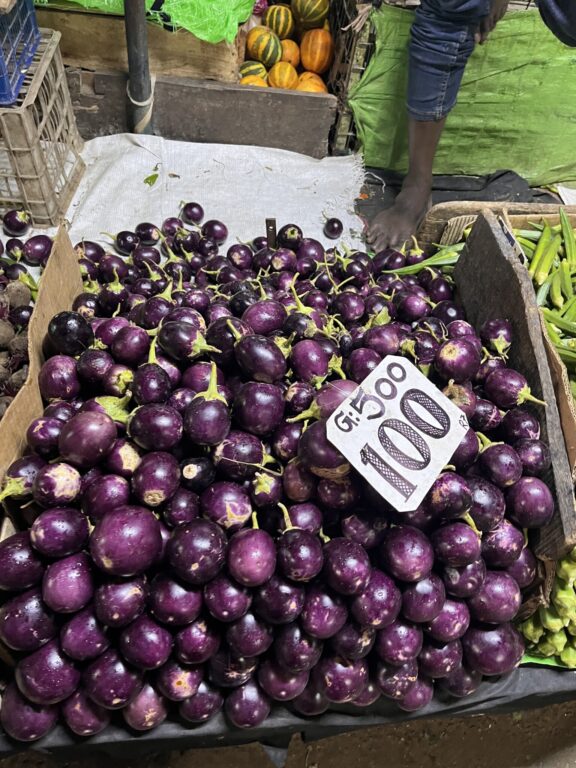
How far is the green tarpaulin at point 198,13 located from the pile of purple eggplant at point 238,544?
2.67 meters

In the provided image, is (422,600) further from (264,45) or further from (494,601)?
(264,45)

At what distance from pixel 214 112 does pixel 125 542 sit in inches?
130

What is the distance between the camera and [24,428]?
159cm

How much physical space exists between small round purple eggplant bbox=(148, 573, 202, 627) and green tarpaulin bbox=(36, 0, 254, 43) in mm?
3390

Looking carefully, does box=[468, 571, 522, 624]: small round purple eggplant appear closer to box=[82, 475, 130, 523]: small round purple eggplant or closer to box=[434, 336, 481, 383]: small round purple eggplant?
box=[434, 336, 481, 383]: small round purple eggplant

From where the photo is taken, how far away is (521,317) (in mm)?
1913

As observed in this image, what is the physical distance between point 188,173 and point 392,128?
143cm

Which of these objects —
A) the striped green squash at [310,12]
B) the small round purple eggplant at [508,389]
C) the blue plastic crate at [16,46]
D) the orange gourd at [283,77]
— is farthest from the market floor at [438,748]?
the striped green squash at [310,12]

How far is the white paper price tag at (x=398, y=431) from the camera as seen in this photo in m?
1.24

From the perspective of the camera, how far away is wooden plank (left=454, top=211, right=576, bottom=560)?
1523mm

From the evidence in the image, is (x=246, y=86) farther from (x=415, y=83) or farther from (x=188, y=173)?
(x=415, y=83)

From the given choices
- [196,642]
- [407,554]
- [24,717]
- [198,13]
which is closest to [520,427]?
[407,554]

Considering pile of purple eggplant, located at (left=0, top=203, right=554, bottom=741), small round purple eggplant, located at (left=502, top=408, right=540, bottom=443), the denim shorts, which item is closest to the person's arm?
the denim shorts

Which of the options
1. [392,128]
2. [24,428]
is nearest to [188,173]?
[392,128]
